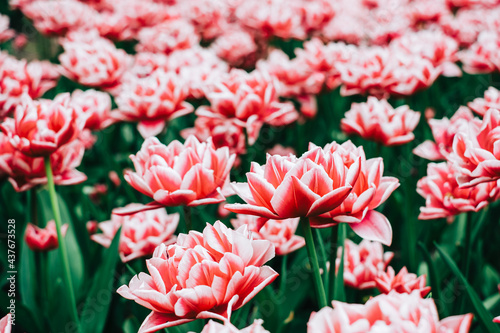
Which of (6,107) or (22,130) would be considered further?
(6,107)

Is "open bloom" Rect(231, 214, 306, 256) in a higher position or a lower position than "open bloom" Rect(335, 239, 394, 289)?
higher

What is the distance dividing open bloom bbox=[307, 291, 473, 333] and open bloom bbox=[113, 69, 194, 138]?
0.91m

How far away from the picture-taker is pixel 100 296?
3.47ft

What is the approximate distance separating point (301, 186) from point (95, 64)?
3.86 feet

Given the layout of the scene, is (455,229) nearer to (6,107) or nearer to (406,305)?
(406,305)

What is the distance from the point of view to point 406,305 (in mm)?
432

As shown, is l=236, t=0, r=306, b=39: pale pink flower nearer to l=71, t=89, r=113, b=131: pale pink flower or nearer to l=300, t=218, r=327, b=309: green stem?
l=71, t=89, r=113, b=131: pale pink flower

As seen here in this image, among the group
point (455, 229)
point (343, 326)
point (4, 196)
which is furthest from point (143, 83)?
point (343, 326)

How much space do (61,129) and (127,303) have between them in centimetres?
52

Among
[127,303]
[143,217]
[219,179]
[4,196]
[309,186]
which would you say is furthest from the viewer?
[4,196]

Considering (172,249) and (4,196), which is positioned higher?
(172,249)

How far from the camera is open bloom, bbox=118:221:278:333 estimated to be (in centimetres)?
56

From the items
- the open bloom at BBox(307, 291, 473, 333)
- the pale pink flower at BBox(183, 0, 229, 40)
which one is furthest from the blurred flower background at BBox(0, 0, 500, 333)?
the pale pink flower at BBox(183, 0, 229, 40)

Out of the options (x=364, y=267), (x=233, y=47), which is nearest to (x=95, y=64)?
(x=233, y=47)
